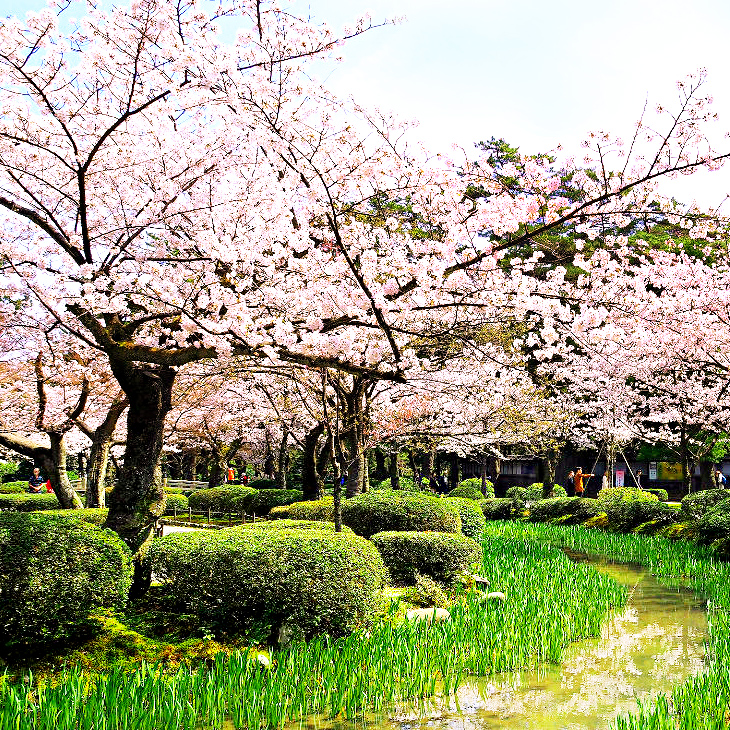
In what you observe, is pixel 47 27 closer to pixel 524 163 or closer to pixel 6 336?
pixel 524 163

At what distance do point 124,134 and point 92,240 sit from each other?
1.01 meters

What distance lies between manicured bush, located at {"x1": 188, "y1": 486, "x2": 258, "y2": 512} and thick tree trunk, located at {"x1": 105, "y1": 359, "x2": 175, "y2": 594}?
39.5 ft

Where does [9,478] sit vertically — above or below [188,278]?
below

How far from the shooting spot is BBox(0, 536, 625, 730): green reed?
379 centimetres

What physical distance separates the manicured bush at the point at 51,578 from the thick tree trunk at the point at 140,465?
108 centimetres

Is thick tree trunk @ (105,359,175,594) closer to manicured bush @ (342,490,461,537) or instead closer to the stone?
the stone

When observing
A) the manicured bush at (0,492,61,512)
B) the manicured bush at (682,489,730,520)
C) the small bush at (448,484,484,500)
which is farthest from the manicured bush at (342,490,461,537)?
the small bush at (448,484,484,500)

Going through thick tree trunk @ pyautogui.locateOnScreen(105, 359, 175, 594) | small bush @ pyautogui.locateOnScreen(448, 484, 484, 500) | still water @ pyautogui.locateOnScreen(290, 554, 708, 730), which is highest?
thick tree trunk @ pyautogui.locateOnScreen(105, 359, 175, 594)

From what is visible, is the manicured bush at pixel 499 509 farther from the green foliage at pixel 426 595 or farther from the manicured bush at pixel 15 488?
the manicured bush at pixel 15 488

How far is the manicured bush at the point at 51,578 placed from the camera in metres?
4.90

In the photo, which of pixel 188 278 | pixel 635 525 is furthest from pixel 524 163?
pixel 635 525

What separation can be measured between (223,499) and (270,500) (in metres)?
2.32

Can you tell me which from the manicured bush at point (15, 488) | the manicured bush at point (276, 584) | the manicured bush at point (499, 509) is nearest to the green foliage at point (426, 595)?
the manicured bush at point (276, 584)

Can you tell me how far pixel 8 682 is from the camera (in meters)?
4.50
